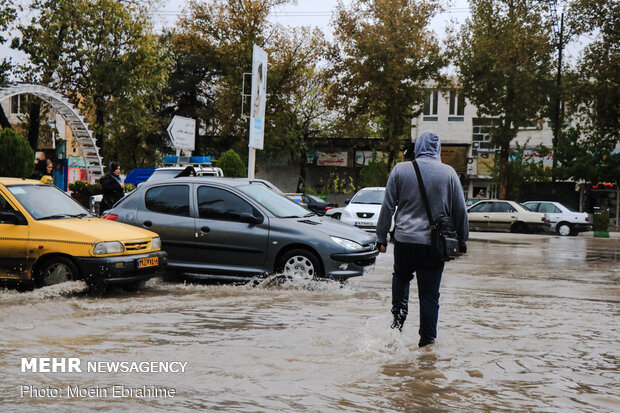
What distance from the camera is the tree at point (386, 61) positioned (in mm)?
37781

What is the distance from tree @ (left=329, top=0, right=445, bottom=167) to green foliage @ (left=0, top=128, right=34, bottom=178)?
63.3ft

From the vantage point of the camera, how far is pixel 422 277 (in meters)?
6.42

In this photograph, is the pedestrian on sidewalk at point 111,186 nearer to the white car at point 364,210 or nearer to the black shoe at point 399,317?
the white car at point 364,210

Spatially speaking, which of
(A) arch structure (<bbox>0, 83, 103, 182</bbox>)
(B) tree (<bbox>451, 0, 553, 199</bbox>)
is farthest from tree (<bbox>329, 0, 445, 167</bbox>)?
(A) arch structure (<bbox>0, 83, 103, 182</bbox>)

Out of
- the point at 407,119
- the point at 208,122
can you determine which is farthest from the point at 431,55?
the point at 208,122

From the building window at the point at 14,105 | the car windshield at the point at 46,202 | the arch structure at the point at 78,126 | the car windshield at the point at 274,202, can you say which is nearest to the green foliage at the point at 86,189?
the arch structure at the point at 78,126

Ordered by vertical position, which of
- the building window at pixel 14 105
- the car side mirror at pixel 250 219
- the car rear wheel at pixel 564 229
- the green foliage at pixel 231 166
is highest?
the building window at pixel 14 105

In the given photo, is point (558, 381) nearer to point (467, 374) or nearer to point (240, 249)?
point (467, 374)

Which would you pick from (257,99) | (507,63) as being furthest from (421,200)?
(507,63)

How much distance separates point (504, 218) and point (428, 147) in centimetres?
2622

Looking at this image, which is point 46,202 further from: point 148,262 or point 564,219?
point 564,219

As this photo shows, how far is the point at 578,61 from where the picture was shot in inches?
1479

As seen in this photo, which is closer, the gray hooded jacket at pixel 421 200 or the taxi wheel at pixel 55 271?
the gray hooded jacket at pixel 421 200

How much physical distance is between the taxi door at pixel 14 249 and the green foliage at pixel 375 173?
33.0 metres
